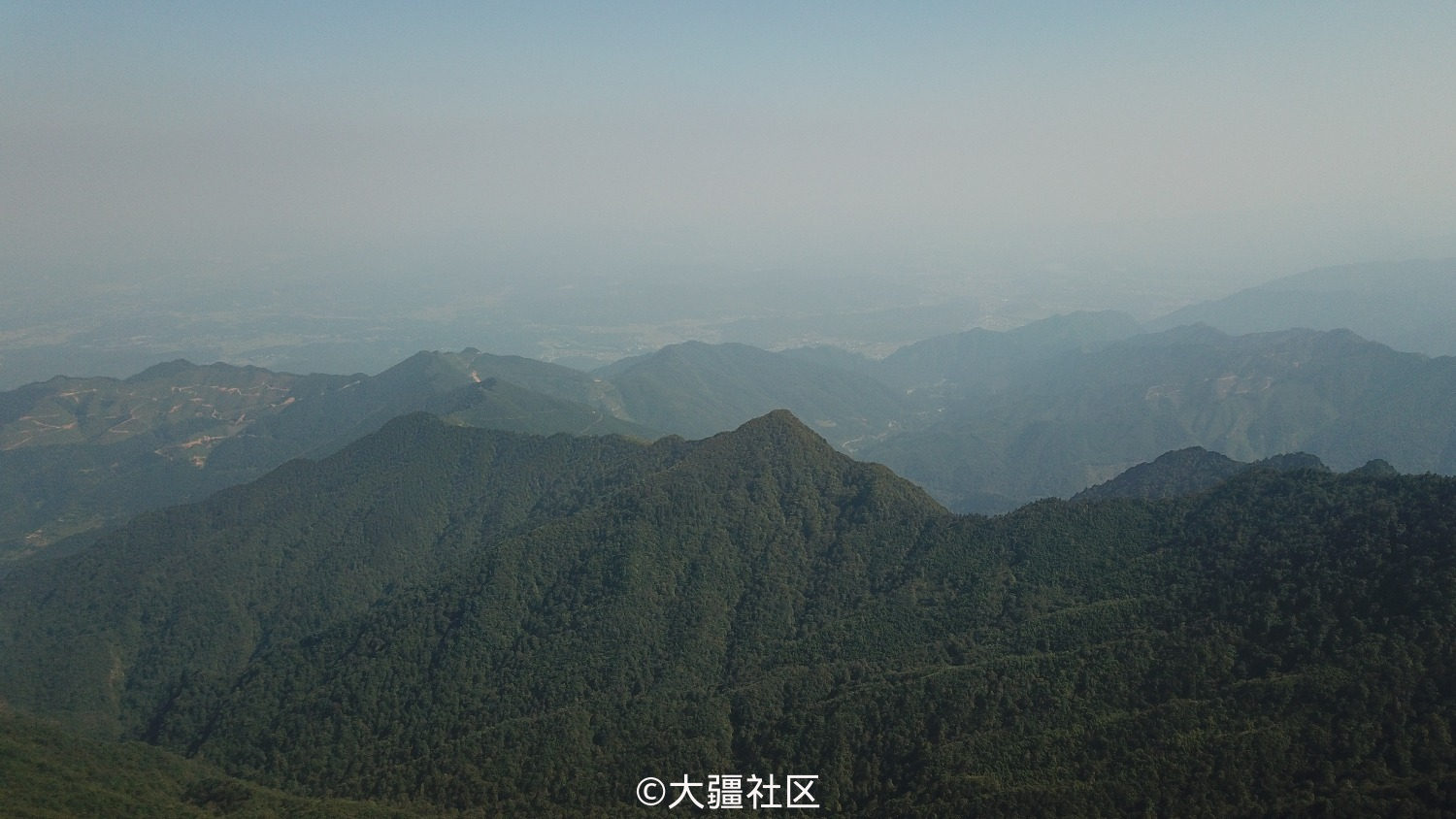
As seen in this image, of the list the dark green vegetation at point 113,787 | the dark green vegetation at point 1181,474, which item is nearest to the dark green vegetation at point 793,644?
the dark green vegetation at point 113,787

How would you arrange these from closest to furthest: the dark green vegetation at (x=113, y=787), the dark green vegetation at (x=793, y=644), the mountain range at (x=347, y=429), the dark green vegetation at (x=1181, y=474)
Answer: the dark green vegetation at (x=113, y=787) → the dark green vegetation at (x=793, y=644) → the dark green vegetation at (x=1181, y=474) → the mountain range at (x=347, y=429)

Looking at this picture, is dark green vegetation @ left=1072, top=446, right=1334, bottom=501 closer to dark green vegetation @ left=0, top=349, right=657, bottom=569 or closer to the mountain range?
the mountain range

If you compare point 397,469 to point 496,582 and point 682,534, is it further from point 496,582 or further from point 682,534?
point 682,534

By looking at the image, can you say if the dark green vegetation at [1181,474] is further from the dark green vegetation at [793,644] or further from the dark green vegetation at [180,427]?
the dark green vegetation at [180,427]

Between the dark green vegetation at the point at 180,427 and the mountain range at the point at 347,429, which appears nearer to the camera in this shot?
the dark green vegetation at the point at 180,427

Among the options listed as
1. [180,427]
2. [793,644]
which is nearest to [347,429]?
[180,427]

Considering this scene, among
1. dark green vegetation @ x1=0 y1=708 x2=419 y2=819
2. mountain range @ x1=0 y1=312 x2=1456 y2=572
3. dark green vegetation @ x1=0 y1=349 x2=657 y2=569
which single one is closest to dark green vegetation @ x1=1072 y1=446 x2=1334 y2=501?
mountain range @ x1=0 y1=312 x2=1456 y2=572

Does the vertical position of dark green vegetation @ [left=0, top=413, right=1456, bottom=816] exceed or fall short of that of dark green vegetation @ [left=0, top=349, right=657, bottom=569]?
it falls short

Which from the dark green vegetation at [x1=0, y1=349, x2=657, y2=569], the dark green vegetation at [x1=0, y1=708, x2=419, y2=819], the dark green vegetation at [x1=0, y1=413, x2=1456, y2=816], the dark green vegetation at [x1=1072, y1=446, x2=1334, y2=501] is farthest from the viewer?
the dark green vegetation at [x1=0, y1=349, x2=657, y2=569]

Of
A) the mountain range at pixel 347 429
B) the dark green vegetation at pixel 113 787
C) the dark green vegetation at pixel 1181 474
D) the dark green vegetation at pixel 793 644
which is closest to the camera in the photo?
the dark green vegetation at pixel 113 787
